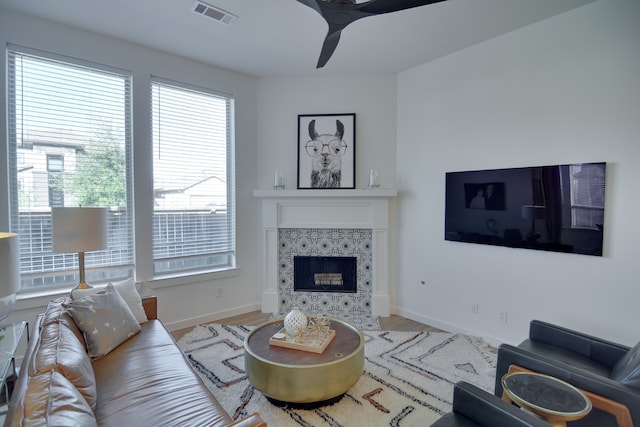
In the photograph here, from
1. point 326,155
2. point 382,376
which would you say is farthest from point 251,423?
point 326,155

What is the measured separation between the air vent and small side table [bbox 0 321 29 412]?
2.68 meters

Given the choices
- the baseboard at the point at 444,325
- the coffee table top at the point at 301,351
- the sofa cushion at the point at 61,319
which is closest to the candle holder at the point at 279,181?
the coffee table top at the point at 301,351

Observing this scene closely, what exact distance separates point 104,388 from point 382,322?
2.89m

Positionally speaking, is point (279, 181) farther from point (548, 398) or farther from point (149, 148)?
point (548, 398)

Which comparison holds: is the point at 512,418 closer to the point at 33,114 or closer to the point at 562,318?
the point at 562,318

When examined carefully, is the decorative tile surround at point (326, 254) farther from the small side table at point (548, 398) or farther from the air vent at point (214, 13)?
the small side table at point (548, 398)

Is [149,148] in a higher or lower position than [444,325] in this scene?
higher

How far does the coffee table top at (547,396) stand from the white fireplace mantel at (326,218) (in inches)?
97.4

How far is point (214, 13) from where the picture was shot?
274 cm

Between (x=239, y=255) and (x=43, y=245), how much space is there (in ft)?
6.34

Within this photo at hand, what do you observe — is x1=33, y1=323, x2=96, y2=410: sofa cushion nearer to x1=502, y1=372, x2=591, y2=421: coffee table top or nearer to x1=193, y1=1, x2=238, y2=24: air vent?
x1=502, y1=372, x2=591, y2=421: coffee table top

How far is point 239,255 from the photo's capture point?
4.15 metres

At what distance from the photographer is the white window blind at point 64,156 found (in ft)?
9.19

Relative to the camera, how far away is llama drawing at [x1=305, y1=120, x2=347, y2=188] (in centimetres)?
414
